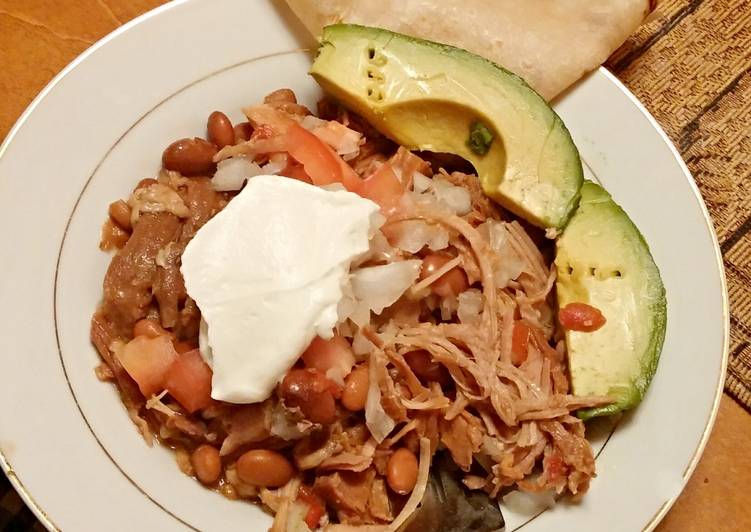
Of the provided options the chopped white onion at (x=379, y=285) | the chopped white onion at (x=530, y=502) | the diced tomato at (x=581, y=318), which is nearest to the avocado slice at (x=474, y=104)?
the diced tomato at (x=581, y=318)

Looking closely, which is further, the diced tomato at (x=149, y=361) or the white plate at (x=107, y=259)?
the diced tomato at (x=149, y=361)

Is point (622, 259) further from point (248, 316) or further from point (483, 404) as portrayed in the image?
point (248, 316)

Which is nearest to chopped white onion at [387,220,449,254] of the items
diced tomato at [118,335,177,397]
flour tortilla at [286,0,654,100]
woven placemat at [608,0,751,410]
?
flour tortilla at [286,0,654,100]

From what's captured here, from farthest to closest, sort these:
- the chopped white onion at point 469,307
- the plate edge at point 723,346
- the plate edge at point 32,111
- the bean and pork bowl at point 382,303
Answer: the chopped white onion at point 469,307
the plate edge at point 723,346
the bean and pork bowl at point 382,303
the plate edge at point 32,111

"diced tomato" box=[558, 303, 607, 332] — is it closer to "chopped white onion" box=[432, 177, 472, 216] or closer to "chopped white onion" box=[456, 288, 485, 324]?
"chopped white onion" box=[456, 288, 485, 324]

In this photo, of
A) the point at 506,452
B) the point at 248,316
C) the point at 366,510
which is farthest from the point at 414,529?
the point at 248,316

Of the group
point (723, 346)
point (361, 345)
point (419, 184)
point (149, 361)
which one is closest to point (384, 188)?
point (419, 184)

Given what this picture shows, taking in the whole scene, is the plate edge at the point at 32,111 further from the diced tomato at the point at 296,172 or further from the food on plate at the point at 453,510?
the food on plate at the point at 453,510

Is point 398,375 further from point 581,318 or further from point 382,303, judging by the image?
point 581,318
